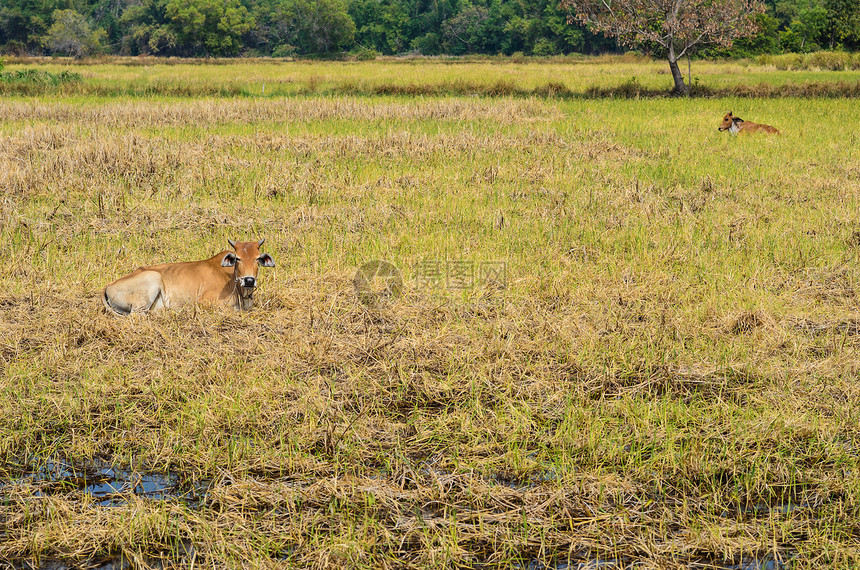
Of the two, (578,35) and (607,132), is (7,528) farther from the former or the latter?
(578,35)

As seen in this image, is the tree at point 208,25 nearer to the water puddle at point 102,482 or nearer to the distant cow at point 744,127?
the distant cow at point 744,127

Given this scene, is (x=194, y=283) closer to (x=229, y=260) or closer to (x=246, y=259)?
(x=229, y=260)

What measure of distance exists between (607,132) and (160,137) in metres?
10.9

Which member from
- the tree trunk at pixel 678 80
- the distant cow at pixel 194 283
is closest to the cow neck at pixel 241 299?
the distant cow at pixel 194 283

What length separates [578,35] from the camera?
87375 millimetres

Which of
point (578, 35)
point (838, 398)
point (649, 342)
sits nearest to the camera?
point (838, 398)

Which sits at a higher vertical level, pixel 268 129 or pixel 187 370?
pixel 268 129

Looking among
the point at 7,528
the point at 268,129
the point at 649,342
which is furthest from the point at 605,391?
the point at 268,129

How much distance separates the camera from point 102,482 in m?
4.57

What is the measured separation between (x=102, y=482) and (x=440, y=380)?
2574mm

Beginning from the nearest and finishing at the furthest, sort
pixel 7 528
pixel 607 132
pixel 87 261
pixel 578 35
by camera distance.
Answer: pixel 7 528
pixel 87 261
pixel 607 132
pixel 578 35

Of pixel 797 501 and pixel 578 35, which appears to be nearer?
pixel 797 501

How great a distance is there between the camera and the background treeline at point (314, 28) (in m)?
84.7

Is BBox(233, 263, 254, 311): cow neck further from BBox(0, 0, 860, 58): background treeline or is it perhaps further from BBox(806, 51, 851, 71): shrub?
BBox(0, 0, 860, 58): background treeline
